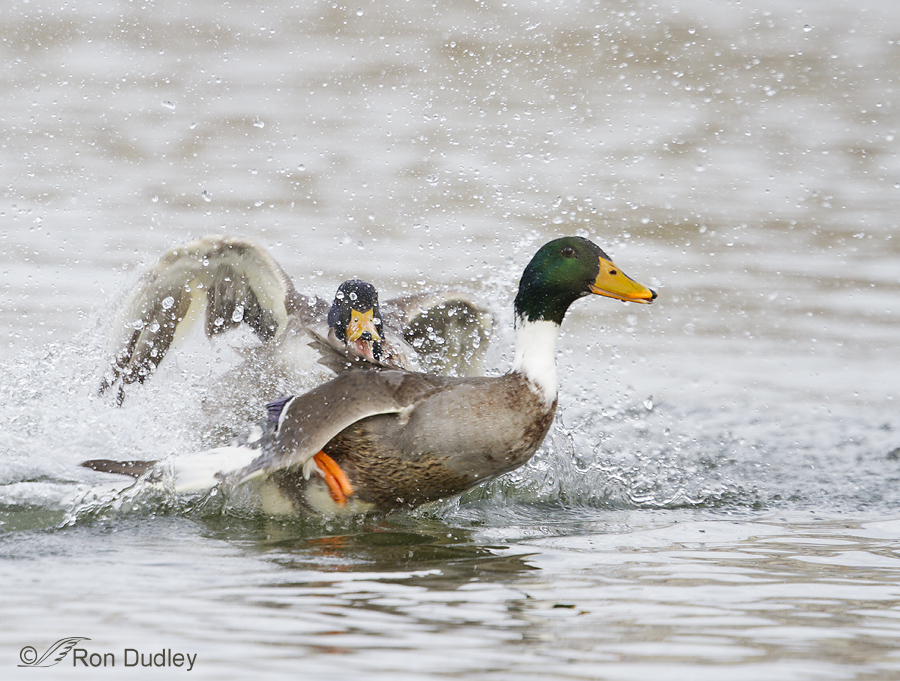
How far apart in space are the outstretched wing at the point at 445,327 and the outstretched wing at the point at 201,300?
1.96ft

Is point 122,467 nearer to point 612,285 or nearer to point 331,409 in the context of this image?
point 331,409

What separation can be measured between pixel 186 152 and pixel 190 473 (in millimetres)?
7791

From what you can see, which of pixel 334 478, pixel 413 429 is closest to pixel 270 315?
pixel 334 478

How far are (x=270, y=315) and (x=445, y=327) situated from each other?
44.0 inches

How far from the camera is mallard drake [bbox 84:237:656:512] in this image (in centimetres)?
499

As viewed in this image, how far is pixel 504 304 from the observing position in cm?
772

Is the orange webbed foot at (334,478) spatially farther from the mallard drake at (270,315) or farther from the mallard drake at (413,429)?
the mallard drake at (270,315)

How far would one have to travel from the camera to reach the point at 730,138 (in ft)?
43.2

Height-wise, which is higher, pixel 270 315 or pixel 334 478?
pixel 270 315

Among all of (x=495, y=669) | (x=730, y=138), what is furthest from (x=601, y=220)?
(x=495, y=669)

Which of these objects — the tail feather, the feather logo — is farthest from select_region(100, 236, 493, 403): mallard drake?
the feather logo

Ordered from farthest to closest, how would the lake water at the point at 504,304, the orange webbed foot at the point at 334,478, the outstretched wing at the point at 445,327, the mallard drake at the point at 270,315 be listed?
the outstretched wing at the point at 445,327 → the mallard drake at the point at 270,315 → the orange webbed foot at the point at 334,478 → the lake water at the point at 504,304

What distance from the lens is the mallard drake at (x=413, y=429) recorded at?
4988mm

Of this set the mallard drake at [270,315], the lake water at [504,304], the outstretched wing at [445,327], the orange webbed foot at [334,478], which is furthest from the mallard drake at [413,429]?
the outstretched wing at [445,327]
